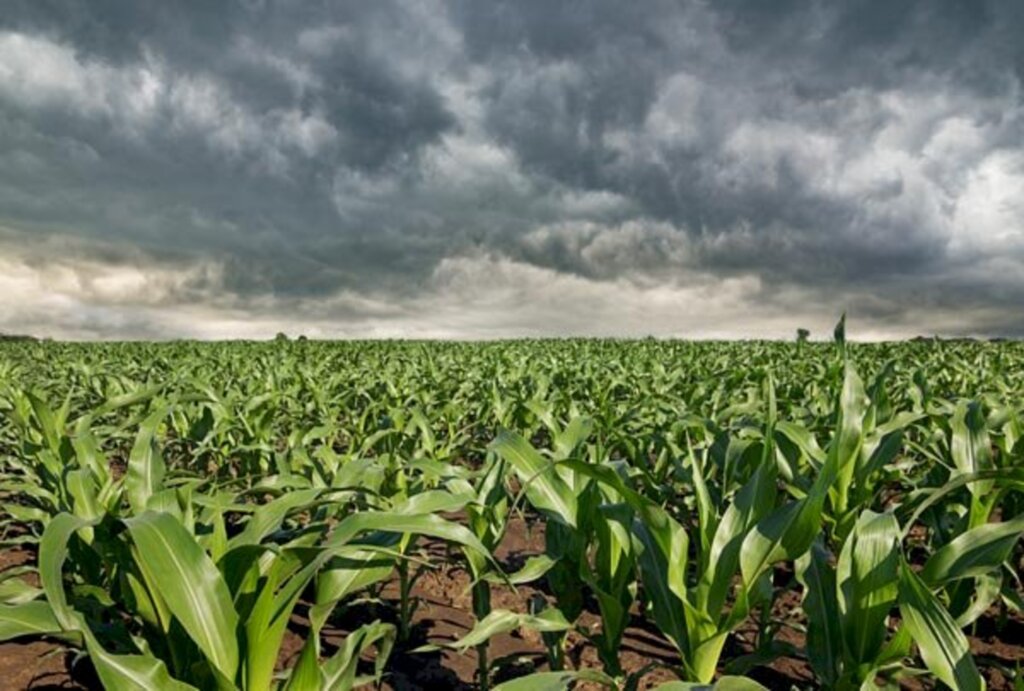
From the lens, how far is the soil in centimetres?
289

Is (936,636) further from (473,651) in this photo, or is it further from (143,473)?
(143,473)

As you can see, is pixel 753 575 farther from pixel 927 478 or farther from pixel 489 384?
pixel 489 384

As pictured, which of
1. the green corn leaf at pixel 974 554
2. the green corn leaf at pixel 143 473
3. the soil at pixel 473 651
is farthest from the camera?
the soil at pixel 473 651

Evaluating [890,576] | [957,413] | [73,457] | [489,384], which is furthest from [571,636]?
[489,384]

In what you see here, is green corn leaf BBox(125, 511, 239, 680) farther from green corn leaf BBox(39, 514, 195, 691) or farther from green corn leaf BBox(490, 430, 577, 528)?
green corn leaf BBox(490, 430, 577, 528)

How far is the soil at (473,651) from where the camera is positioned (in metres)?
2.89

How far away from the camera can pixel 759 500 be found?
2.12 m

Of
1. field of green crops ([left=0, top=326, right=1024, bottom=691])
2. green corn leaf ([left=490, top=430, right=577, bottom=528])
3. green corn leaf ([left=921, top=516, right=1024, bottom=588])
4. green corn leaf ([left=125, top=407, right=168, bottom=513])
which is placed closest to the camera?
field of green crops ([left=0, top=326, right=1024, bottom=691])

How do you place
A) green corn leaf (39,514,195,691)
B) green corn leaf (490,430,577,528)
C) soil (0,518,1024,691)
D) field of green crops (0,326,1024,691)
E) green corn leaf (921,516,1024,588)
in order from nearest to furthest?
1. green corn leaf (39,514,195,691)
2. field of green crops (0,326,1024,691)
3. green corn leaf (921,516,1024,588)
4. green corn leaf (490,430,577,528)
5. soil (0,518,1024,691)

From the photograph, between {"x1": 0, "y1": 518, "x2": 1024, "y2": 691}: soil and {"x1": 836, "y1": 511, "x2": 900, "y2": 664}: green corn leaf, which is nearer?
{"x1": 836, "y1": 511, "x2": 900, "y2": 664}: green corn leaf

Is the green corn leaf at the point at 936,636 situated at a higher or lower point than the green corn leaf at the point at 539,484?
lower

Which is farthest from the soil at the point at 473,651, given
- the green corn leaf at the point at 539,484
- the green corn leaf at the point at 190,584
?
the green corn leaf at the point at 190,584

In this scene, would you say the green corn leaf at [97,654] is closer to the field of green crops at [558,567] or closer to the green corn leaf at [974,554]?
the field of green crops at [558,567]

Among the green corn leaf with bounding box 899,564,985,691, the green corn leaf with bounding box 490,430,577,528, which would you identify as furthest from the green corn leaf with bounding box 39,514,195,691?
the green corn leaf with bounding box 899,564,985,691
